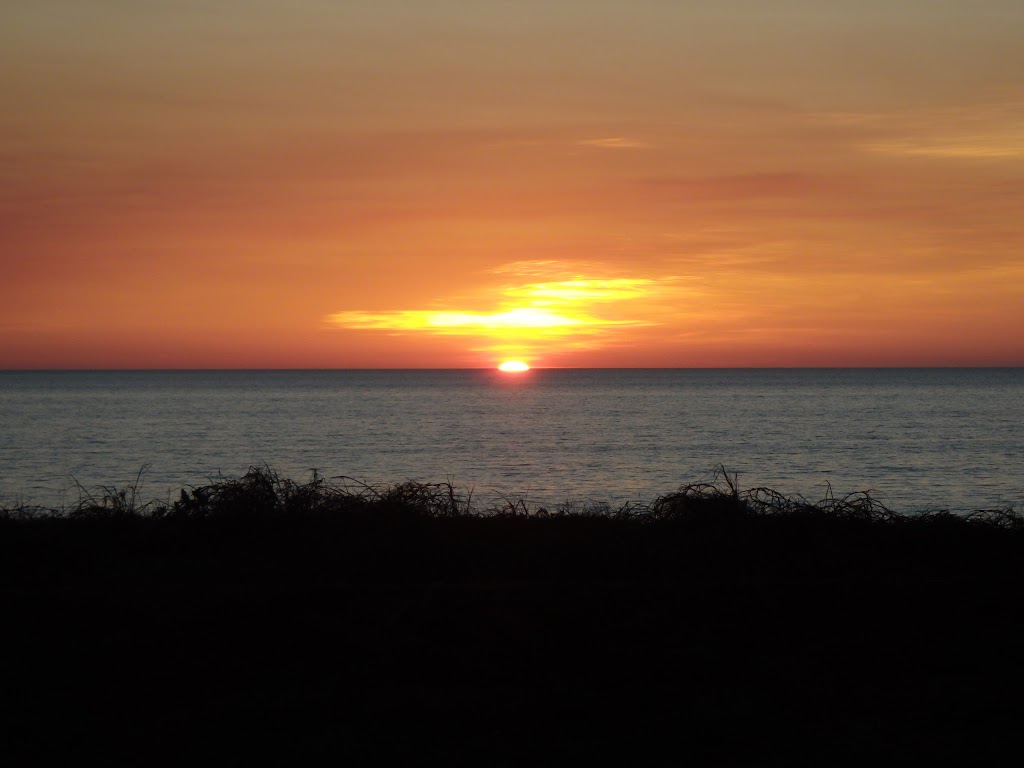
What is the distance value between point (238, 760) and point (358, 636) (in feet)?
6.56

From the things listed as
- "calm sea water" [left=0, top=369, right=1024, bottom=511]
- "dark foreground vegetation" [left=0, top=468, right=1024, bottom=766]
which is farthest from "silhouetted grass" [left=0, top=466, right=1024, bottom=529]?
"calm sea water" [left=0, top=369, right=1024, bottom=511]

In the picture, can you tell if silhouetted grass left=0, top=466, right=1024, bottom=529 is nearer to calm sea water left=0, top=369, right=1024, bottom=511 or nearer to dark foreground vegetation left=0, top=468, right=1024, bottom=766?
dark foreground vegetation left=0, top=468, right=1024, bottom=766

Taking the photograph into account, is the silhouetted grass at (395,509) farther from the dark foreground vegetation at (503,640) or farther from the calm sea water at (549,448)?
the calm sea water at (549,448)

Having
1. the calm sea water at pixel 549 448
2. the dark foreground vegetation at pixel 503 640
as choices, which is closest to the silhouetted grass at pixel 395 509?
the dark foreground vegetation at pixel 503 640

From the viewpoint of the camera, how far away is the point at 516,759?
5.57m

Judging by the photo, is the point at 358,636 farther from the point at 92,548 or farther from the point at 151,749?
the point at 92,548

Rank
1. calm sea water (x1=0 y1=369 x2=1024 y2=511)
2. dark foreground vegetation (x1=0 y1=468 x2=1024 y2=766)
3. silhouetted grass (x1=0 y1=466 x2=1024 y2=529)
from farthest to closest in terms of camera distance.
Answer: calm sea water (x1=0 y1=369 x2=1024 y2=511)
silhouetted grass (x1=0 y1=466 x2=1024 y2=529)
dark foreground vegetation (x1=0 y1=468 x2=1024 y2=766)

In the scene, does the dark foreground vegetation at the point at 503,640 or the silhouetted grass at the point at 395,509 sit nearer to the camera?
the dark foreground vegetation at the point at 503,640

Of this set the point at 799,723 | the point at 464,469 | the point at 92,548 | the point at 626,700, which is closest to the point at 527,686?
the point at 626,700

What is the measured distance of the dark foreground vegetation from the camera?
5.85 meters

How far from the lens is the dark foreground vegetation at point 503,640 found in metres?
5.85

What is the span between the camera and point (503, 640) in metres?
7.43

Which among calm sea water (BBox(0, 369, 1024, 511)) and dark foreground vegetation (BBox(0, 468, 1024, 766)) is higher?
dark foreground vegetation (BBox(0, 468, 1024, 766))

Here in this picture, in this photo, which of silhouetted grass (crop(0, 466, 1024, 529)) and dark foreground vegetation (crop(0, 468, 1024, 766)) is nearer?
Answer: dark foreground vegetation (crop(0, 468, 1024, 766))
